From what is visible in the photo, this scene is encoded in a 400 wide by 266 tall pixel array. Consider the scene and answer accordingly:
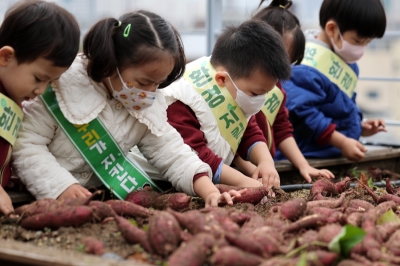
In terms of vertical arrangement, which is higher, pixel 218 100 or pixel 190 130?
pixel 218 100

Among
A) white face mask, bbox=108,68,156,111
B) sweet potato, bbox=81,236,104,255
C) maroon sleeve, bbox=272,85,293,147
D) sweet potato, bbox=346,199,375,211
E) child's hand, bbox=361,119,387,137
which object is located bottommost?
child's hand, bbox=361,119,387,137

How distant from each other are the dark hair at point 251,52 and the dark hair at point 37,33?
115 cm

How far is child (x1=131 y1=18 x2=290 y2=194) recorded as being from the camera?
370cm

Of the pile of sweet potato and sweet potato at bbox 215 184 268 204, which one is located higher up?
the pile of sweet potato

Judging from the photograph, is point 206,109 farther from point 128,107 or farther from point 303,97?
point 303,97

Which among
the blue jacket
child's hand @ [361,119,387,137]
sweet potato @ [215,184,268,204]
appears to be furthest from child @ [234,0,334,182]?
child's hand @ [361,119,387,137]

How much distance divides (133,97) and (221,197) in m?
0.66

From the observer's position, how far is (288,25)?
458 centimetres

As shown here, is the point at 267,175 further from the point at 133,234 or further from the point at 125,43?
the point at 133,234

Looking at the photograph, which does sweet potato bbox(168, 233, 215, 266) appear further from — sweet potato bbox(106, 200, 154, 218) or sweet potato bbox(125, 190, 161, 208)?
sweet potato bbox(125, 190, 161, 208)

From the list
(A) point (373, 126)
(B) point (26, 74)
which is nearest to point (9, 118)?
(B) point (26, 74)

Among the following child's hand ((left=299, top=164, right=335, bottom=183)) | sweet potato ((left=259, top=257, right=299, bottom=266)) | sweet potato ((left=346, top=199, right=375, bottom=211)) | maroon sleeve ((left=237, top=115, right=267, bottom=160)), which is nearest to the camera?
sweet potato ((left=259, top=257, right=299, bottom=266))

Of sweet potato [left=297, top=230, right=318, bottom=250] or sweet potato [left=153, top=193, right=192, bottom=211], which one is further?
sweet potato [left=153, top=193, right=192, bottom=211]

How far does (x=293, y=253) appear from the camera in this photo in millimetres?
2301
